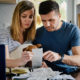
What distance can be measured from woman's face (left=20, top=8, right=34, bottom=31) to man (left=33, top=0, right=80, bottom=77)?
0.13 m

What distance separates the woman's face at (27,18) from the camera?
1705 millimetres

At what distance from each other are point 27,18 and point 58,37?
333mm

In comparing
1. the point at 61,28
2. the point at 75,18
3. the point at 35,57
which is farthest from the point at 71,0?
the point at 35,57

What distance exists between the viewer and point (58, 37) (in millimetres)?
1724

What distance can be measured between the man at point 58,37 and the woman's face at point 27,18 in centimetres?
13

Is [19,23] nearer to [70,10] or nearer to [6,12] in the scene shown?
[6,12]

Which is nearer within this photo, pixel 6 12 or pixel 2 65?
pixel 2 65

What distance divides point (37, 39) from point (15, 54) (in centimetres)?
25

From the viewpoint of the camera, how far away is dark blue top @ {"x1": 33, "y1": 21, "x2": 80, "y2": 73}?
66.7 inches

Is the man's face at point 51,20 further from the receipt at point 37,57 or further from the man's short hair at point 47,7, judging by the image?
the receipt at point 37,57

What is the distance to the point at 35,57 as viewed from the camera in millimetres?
1335

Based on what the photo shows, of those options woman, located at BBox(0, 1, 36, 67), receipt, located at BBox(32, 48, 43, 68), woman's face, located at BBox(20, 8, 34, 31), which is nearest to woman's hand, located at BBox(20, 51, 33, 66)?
receipt, located at BBox(32, 48, 43, 68)

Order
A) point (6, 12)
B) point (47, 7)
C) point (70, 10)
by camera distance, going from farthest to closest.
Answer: point (70, 10) → point (6, 12) → point (47, 7)

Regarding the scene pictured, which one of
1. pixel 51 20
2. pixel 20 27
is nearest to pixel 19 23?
pixel 20 27
